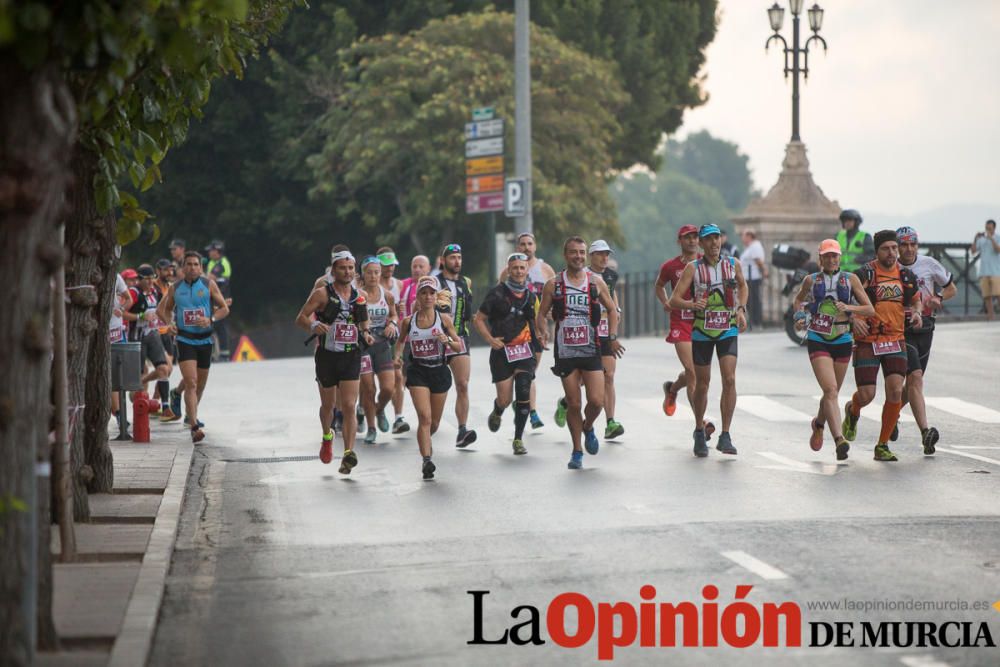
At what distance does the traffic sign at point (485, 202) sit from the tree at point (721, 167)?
14753cm

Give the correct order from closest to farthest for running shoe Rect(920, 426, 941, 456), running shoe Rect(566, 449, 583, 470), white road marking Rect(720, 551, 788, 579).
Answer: white road marking Rect(720, 551, 788, 579) < running shoe Rect(566, 449, 583, 470) < running shoe Rect(920, 426, 941, 456)

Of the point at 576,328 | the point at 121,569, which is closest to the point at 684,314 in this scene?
the point at 576,328

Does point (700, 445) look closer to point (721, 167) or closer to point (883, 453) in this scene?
point (883, 453)

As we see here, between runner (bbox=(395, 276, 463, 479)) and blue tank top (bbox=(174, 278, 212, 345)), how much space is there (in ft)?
10.7

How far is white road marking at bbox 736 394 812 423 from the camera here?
63.3 ft

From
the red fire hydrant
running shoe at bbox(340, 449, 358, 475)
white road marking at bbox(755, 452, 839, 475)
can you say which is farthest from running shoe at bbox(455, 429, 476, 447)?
the red fire hydrant

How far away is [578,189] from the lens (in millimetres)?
44938

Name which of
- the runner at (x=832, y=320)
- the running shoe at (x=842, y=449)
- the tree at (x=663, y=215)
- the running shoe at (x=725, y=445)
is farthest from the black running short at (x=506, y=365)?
the tree at (x=663, y=215)

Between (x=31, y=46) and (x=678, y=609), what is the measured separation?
4.19m

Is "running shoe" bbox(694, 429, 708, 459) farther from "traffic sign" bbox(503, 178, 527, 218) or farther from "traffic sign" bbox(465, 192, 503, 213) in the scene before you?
"traffic sign" bbox(465, 192, 503, 213)

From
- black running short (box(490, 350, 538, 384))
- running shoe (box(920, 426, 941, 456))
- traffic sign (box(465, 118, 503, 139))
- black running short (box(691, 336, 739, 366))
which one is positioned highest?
traffic sign (box(465, 118, 503, 139))

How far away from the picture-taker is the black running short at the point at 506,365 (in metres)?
16.9

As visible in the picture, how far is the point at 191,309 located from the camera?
17.8 m

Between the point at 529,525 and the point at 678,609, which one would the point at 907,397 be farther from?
the point at 678,609
